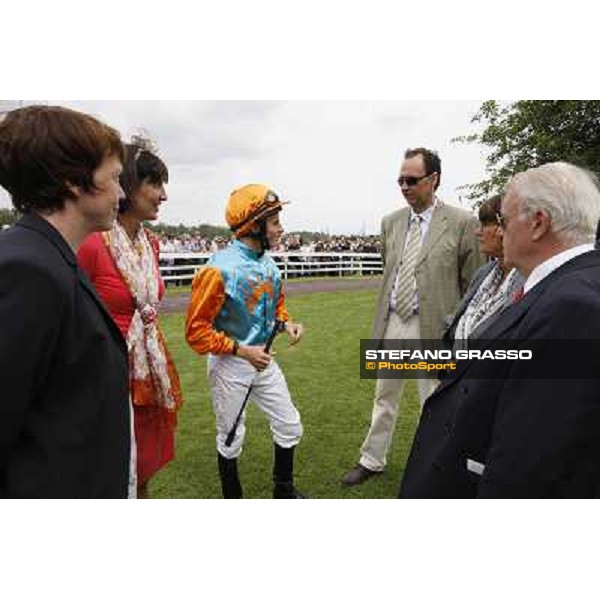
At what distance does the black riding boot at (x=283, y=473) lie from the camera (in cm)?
286

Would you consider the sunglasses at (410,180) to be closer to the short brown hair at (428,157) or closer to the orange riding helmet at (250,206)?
the short brown hair at (428,157)

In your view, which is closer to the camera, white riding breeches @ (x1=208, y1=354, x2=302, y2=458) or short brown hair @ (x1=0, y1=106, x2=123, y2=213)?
short brown hair @ (x1=0, y1=106, x2=123, y2=213)

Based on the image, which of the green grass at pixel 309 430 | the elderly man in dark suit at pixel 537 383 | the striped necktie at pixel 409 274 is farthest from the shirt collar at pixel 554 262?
the green grass at pixel 309 430

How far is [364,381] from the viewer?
509 cm

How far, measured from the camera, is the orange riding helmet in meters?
2.57

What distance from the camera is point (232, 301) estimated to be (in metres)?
2.59

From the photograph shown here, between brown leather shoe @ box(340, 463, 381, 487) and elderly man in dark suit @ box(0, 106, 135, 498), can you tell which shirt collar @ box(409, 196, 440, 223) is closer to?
brown leather shoe @ box(340, 463, 381, 487)

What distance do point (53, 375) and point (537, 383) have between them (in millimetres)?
1109

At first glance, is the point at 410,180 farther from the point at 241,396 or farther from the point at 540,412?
the point at 540,412

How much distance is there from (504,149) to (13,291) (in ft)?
8.53

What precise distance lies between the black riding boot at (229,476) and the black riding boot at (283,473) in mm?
→ 221

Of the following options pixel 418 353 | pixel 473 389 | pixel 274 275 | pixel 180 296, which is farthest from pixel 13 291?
pixel 180 296

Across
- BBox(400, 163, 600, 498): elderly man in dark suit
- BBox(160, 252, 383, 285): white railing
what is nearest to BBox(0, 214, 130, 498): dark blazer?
BBox(400, 163, 600, 498): elderly man in dark suit

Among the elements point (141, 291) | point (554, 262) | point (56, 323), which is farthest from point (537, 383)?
point (141, 291)
